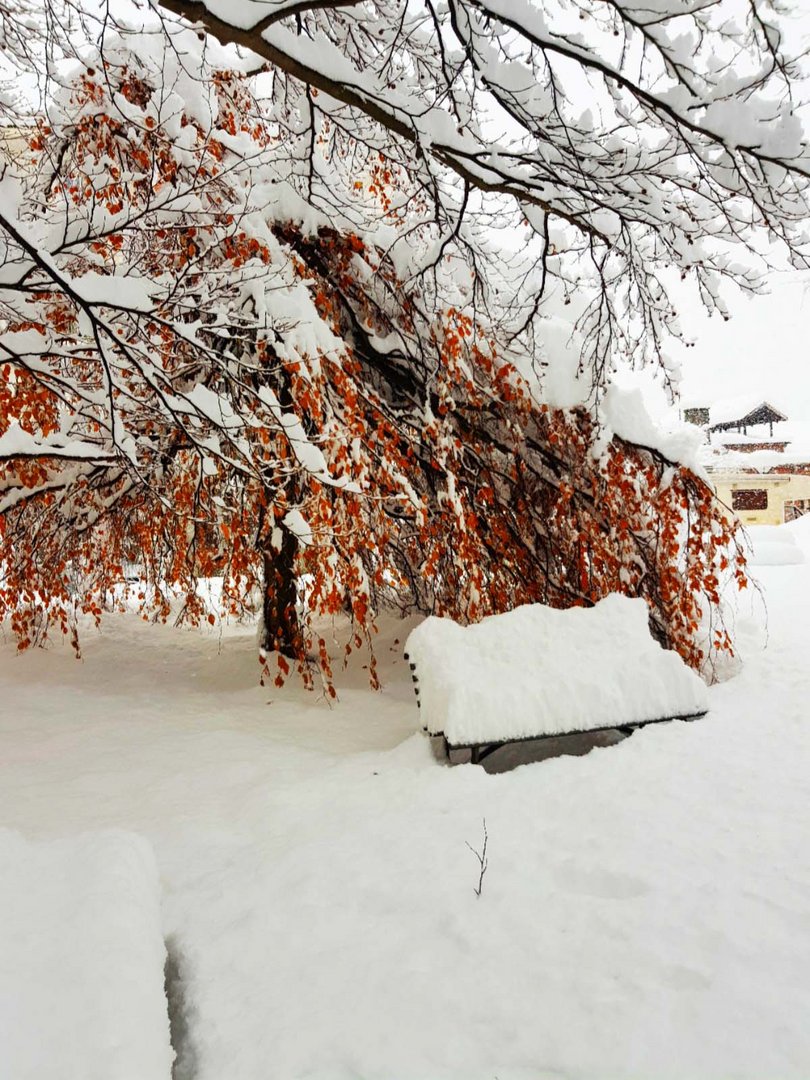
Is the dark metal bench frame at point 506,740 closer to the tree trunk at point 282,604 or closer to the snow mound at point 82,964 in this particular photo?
the tree trunk at point 282,604

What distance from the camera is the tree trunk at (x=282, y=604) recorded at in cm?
532

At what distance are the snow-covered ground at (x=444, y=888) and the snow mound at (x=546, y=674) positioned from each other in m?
0.23

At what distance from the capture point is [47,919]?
6.43 feet

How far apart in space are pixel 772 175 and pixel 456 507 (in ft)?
8.56

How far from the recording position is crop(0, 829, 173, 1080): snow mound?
149cm

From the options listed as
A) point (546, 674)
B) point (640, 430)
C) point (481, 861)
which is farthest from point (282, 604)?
point (481, 861)

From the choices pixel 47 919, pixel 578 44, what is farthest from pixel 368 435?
pixel 47 919

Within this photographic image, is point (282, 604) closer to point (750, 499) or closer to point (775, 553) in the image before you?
point (775, 553)

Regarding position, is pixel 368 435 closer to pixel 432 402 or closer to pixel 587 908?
pixel 432 402

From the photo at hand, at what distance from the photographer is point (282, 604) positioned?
5902 mm

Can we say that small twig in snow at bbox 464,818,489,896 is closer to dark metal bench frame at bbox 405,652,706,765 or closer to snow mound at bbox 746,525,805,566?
dark metal bench frame at bbox 405,652,706,765

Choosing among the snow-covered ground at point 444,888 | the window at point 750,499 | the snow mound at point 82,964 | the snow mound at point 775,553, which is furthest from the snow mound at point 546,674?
the window at point 750,499

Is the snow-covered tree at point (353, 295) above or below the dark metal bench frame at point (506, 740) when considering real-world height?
above

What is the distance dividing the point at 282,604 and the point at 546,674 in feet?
9.15
